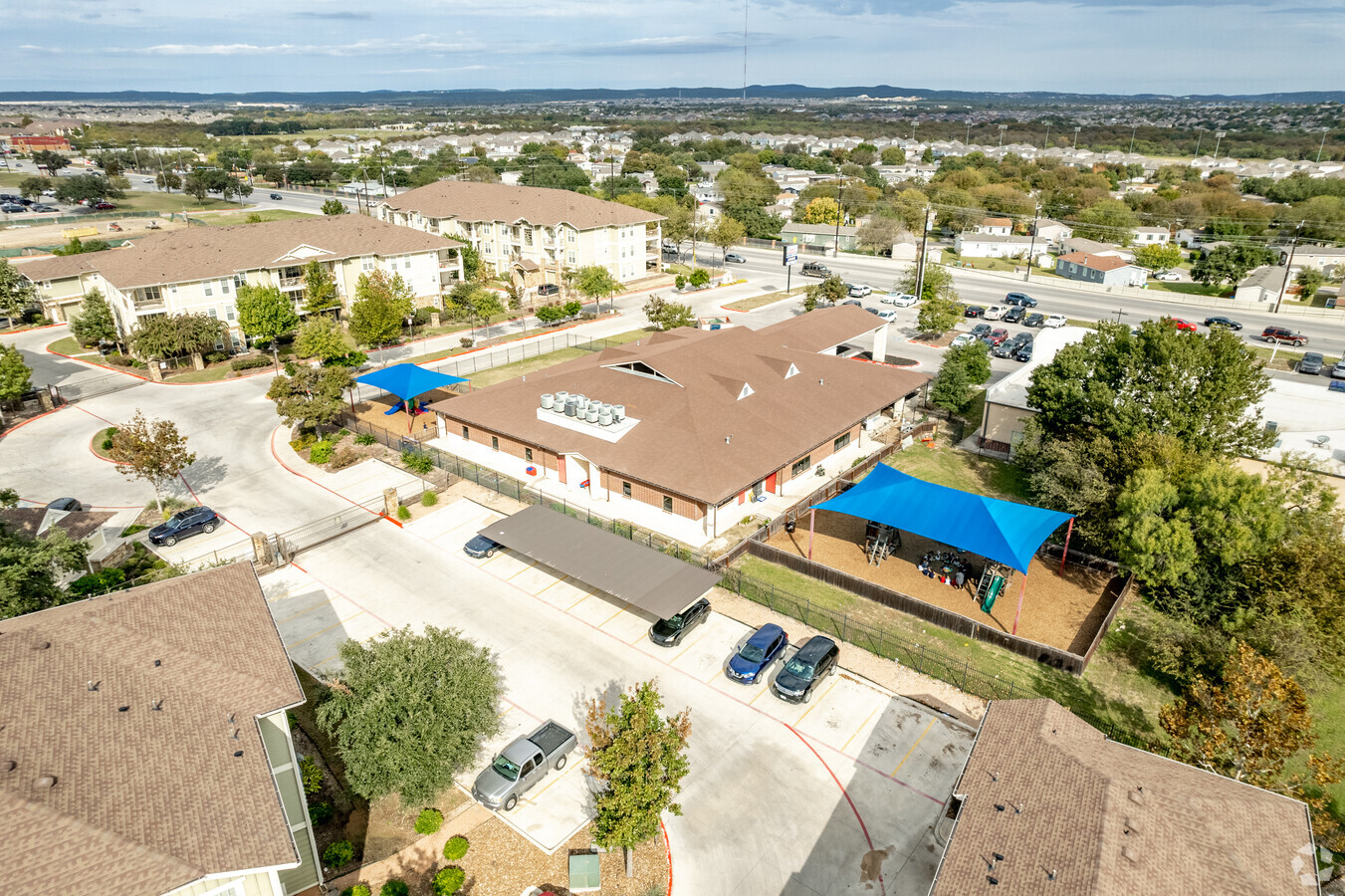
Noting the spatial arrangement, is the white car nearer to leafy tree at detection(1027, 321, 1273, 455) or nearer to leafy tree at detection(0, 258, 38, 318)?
leafy tree at detection(1027, 321, 1273, 455)

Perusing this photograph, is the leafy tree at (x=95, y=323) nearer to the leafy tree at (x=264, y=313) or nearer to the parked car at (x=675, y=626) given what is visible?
the leafy tree at (x=264, y=313)

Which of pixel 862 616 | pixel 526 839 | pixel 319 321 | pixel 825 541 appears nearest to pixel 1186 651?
pixel 862 616

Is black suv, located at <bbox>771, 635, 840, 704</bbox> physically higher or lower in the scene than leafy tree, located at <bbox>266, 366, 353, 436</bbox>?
lower

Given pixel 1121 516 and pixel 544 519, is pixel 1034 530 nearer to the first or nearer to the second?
pixel 1121 516

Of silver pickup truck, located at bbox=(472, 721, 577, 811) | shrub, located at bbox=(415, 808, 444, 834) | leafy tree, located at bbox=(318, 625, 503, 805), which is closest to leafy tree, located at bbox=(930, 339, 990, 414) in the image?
silver pickup truck, located at bbox=(472, 721, 577, 811)

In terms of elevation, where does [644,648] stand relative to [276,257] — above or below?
below
